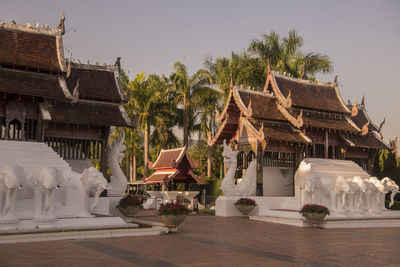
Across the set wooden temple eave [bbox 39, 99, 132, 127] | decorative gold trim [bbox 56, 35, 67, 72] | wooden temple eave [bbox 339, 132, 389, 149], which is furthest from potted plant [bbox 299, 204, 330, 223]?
decorative gold trim [bbox 56, 35, 67, 72]

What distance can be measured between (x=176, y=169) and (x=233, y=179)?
25.0ft

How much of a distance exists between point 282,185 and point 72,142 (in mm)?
11963

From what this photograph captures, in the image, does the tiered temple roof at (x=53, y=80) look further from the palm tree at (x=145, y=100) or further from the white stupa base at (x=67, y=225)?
the palm tree at (x=145, y=100)

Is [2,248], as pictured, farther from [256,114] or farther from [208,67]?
[208,67]

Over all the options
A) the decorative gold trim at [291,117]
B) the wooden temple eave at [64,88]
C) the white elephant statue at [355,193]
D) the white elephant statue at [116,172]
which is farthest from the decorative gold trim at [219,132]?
the wooden temple eave at [64,88]

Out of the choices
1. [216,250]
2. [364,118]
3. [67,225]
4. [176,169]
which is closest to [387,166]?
[364,118]

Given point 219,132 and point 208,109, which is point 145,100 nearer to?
point 208,109

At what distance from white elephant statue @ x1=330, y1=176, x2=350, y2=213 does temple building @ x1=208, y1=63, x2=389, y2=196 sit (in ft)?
14.4

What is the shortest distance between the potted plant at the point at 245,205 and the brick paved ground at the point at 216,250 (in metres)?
6.66

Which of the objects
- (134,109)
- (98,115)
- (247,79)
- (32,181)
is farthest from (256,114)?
(134,109)

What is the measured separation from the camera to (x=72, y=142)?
888 inches

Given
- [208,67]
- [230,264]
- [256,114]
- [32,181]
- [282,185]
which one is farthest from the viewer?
[208,67]

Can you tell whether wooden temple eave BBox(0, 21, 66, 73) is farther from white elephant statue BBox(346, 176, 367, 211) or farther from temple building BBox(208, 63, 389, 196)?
white elephant statue BBox(346, 176, 367, 211)

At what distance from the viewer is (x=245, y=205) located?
21484 millimetres
